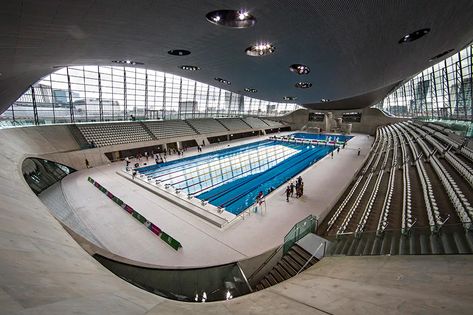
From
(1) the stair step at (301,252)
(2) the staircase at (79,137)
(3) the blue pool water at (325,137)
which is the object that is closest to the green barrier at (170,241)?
(1) the stair step at (301,252)

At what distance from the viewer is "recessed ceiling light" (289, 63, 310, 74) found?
10.8 meters

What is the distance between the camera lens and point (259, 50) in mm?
8789

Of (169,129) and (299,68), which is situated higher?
(299,68)

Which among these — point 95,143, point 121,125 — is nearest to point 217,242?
point 95,143

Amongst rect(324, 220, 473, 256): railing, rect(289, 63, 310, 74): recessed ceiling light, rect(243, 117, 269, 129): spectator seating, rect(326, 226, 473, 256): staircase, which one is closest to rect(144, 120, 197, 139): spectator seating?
rect(243, 117, 269, 129): spectator seating

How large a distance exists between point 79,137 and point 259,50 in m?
17.9

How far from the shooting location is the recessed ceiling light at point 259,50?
8.36 metres

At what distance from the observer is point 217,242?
7832mm

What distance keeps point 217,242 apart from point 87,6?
24.9 ft

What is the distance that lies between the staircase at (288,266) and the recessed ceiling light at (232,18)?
7.02 metres

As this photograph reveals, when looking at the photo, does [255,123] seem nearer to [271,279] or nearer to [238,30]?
[238,30]

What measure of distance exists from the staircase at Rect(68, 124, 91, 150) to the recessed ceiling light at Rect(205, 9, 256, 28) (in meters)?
17.4

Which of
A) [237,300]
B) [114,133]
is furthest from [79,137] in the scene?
[237,300]

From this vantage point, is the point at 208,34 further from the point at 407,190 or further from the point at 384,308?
the point at 407,190
